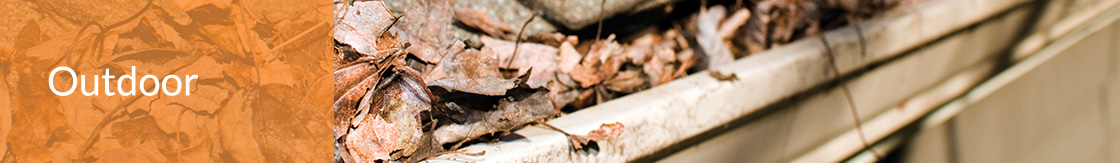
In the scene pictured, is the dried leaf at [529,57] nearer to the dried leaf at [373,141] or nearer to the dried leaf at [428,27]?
the dried leaf at [428,27]

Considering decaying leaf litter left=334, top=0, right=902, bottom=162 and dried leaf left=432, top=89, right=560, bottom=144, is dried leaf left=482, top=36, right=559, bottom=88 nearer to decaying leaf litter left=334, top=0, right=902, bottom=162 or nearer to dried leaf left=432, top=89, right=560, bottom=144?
decaying leaf litter left=334, top=0, right=902, bottom=162

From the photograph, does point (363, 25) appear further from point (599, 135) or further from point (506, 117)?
point (599, 135)

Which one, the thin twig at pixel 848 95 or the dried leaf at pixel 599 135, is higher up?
the thin twig at pixel 848 95

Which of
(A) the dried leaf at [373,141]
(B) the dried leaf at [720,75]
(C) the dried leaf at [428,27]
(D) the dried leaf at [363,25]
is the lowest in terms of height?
(A) the dried leaf at [373,141]

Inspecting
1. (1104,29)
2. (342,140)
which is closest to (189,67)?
(342,140)

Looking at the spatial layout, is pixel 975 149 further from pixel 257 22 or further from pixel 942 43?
pixel 257 22

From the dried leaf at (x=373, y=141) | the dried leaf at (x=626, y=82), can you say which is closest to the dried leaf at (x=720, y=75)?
the dried leaf at (x=626, y=82)

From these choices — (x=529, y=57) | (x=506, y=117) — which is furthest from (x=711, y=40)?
(x=506, y=117)

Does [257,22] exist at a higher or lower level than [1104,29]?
lower

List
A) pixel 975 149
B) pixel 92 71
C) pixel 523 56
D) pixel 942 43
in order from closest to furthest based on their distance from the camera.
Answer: pixel 92 71
pixel 523 56
pixel 942 43
pixel 975 149
